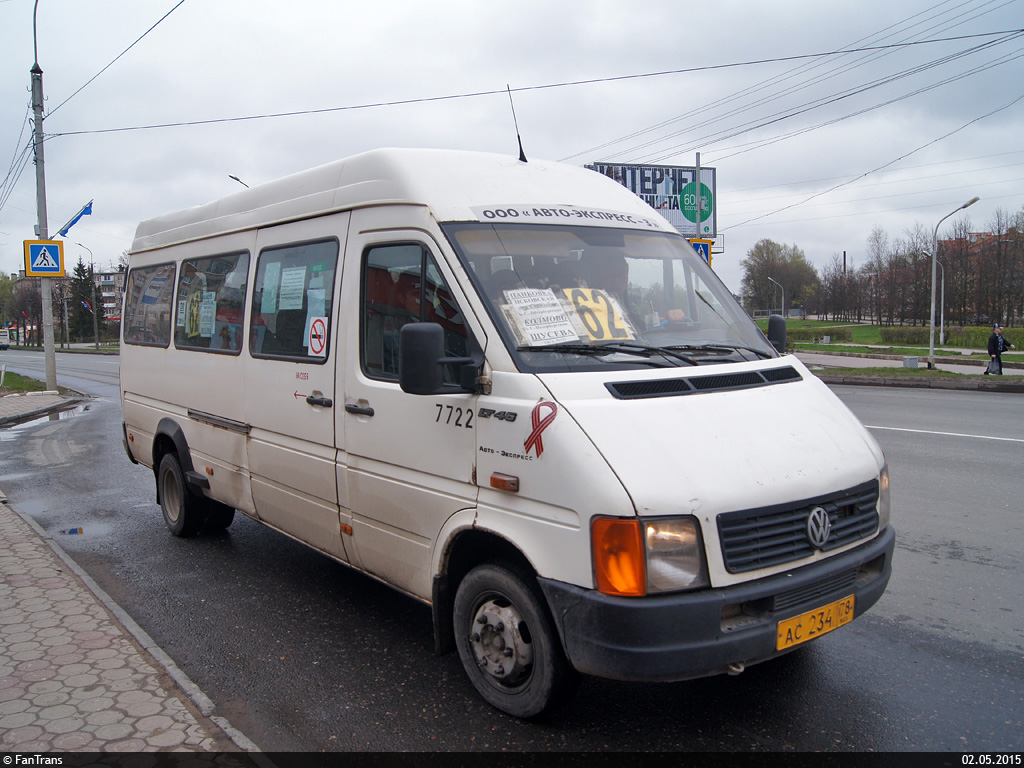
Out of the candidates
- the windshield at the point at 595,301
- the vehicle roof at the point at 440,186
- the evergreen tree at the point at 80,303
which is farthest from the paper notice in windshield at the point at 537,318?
the evergreen tree at the point at 80,303

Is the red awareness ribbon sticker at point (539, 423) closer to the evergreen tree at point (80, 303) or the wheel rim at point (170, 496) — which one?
the wheel rim at point (170, 496)

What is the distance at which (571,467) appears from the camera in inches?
116

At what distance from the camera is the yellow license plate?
301cm

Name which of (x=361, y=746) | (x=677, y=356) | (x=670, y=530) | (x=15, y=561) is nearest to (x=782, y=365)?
(x=677, y=356)

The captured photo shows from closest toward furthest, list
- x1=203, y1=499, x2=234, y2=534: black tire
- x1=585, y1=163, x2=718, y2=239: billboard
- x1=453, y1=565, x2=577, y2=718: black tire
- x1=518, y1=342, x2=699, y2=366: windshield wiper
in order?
x1=453, y1=565, x2=577, y2=718: black tire → x1=518, y1=342, x2=699, y2=366: windshield wiper → x1=203, y1=499, x2=234, y2=534: black tire → x1=585, y1=163, x2=718, y2=239: billboard

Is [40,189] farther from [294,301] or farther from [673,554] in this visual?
[673,554]

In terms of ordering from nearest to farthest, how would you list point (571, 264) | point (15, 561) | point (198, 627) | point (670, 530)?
point (670, 530)
point (571, 264)
point (198, 627)
point (15, 561)

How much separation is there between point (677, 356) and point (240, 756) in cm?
252

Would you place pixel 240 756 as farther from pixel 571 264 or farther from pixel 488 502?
pixel 571 264

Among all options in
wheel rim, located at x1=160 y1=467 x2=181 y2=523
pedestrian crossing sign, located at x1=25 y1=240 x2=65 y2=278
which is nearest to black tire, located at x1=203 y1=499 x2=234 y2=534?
wheel rim, located at x1=160 y1=467 x2=181 y2=523

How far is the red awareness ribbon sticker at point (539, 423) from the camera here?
3.05 m

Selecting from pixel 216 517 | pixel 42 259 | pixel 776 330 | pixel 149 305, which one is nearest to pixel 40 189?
pixel 42 259

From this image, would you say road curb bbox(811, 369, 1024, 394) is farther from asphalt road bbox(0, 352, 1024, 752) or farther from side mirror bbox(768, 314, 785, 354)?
side mirror bbox(768, 314, 785, 354)

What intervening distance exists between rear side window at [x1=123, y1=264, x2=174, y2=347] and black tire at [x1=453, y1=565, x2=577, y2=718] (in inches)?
173
